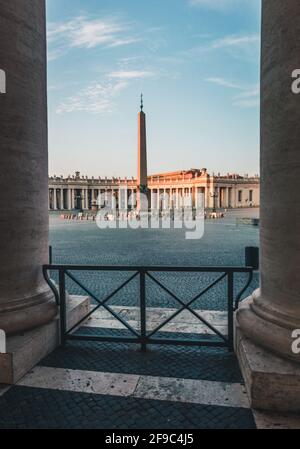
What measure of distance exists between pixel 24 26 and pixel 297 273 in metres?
4.40

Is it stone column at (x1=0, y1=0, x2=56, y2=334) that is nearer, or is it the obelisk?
stone column at (x1=0, y1=0, x2=56, y2=334)

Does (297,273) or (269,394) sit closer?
(269,394)

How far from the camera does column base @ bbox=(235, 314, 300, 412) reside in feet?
10.3

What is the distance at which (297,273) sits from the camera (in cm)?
346

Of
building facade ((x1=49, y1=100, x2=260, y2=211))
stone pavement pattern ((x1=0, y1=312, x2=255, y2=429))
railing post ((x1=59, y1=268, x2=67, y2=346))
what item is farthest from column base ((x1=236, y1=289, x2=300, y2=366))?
building facade ((x1=49, y1=100, x2=260, y2=211))

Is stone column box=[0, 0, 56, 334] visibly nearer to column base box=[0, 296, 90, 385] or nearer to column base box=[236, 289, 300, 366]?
column base box=[0, 296, 90, 385]

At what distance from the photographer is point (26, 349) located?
3.98 metres

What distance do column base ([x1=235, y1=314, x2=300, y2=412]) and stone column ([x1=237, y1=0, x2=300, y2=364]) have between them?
21 centimetres

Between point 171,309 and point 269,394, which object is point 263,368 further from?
point 171,309

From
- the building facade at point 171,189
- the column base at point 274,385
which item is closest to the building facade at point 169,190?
the building facade at point 171,189

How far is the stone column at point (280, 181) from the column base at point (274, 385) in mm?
213

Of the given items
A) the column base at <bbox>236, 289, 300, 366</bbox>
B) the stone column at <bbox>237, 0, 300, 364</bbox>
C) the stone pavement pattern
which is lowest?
the stone pavement pattern
